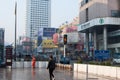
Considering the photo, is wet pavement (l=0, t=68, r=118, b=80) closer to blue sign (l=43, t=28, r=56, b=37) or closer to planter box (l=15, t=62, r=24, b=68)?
planter box (l=15, t=62, r=24, b=68)

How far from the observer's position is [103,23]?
95.6m

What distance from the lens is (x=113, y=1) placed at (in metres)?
96.1

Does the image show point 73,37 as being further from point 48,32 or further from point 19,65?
point 19,65

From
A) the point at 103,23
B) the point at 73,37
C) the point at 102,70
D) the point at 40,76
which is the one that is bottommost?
the point at 40,76

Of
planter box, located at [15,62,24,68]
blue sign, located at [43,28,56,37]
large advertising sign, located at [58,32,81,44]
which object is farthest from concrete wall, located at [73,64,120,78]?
blue sign, located at [43,28,56,37]

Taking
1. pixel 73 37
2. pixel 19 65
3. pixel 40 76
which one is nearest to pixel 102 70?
pixel 40 76

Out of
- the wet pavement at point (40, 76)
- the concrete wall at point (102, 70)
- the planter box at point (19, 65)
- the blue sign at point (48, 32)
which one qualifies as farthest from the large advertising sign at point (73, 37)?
the wet pavement at point (40, 76)

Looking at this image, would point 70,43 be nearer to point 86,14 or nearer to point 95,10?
point 86,14

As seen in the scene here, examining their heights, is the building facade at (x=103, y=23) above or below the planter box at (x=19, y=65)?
above

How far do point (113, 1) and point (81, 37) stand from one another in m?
48.9

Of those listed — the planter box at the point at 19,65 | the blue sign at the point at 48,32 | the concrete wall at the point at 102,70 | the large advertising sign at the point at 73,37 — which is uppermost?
the blue sign at the point at 48,32

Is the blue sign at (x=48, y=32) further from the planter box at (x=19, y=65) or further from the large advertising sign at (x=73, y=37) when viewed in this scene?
the planter box at (x=19, y=65)

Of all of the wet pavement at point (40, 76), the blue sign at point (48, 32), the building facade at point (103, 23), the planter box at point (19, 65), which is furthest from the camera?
the blue sign at point (48, 32)

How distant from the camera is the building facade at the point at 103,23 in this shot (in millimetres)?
96000
